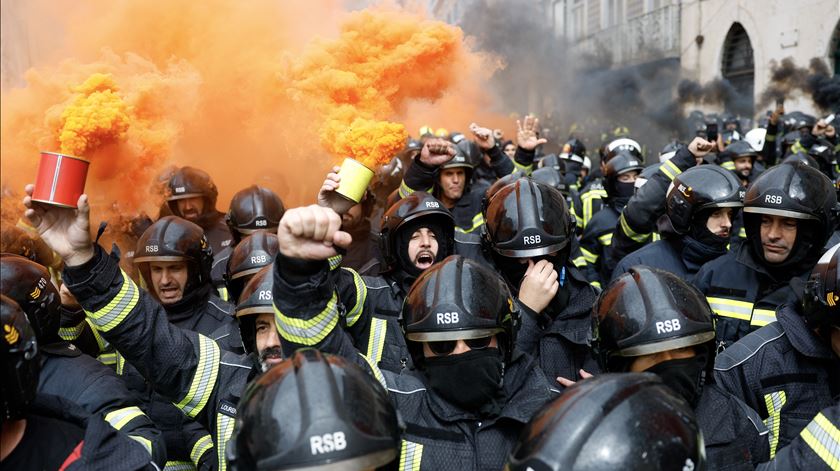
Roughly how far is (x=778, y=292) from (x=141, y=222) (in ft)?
18.3

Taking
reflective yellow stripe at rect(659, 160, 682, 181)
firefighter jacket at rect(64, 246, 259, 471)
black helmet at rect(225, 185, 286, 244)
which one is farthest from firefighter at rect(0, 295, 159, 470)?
reflective yellow stripe at rect(659, 160, 682, 181)

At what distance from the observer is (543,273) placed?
3707 millimetres

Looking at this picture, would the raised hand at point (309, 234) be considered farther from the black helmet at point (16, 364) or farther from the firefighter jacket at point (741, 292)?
the firefighter jacket at point (741, 292)

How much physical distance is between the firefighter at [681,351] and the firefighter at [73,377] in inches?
72.6

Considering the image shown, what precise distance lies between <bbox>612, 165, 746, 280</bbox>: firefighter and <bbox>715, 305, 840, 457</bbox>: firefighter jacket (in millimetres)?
1589

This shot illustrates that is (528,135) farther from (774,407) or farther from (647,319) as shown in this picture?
(647,319)

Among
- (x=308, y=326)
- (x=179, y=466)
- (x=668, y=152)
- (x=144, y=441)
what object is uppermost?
(x=668, y=152)

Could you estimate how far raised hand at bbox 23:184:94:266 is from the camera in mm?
2699

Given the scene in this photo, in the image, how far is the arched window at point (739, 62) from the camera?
75.3ft

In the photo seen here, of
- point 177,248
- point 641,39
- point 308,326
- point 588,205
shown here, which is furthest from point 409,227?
point 641,39

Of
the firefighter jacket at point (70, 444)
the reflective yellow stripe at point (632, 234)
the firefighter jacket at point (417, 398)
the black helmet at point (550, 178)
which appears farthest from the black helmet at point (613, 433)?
the black helmet at point (550, 178)

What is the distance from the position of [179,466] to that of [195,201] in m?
3.91

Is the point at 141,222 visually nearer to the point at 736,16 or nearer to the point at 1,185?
the point at 1,185

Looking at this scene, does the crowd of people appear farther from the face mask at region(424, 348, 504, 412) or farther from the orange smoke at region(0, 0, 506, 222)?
the orange smoke at region(0, 0, 506, 222)
